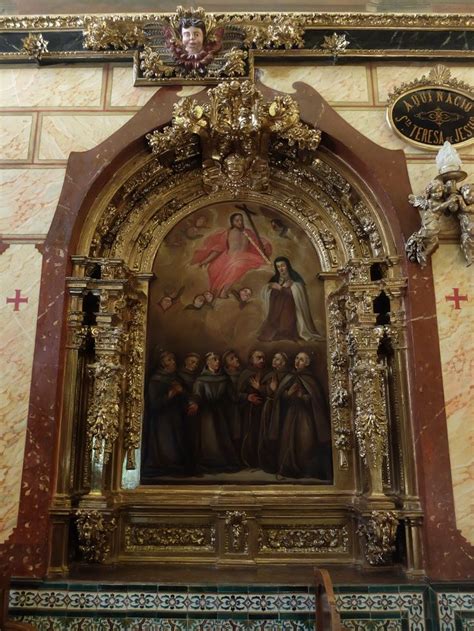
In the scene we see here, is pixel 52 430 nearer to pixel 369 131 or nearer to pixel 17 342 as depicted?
pixel 17 342

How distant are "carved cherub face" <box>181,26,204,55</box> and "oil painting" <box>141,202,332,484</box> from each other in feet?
6.30

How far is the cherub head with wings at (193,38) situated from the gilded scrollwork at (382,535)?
5.63m

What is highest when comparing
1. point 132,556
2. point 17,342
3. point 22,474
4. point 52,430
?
point 17,342

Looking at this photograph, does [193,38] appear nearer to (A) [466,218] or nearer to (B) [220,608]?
(A) [466,218]

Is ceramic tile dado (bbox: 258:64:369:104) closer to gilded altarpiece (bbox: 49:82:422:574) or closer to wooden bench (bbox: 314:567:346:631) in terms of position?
gilded altarpiece (bbox: 49:82:422:574)

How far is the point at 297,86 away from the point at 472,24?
233cm

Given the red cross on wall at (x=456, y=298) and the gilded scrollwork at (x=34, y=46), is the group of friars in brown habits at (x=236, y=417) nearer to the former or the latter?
the red cross on wall at (x=456, y=298)

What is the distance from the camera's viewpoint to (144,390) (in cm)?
696

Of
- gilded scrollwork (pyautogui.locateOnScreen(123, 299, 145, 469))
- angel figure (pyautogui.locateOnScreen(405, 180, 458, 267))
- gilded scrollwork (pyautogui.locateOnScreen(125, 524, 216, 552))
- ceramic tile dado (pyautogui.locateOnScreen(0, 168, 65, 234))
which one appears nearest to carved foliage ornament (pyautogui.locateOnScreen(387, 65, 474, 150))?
angel figure (pyautogui.locateOnScreen(405, 180, 458, 267))

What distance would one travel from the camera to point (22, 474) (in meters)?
5.96

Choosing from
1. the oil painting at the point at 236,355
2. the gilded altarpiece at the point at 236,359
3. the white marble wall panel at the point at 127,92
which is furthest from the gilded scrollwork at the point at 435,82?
the white marble wall panel at the point at 127,92

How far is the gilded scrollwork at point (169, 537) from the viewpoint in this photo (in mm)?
6492

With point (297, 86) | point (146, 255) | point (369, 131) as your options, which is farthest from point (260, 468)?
point (297, 86)

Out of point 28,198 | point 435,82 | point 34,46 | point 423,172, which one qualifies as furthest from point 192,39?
point 423,172
